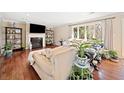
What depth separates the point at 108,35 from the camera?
170cm

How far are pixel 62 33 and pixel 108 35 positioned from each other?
75cm

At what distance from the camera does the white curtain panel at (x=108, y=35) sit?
1676mm

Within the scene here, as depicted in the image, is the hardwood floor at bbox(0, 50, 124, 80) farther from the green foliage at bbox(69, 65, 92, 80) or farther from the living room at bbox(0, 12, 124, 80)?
the green foliage at bbox(69, 65, 92, 80)

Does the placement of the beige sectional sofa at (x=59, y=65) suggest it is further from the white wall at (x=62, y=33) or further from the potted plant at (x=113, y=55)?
the potted plant at (x=113, y=55)

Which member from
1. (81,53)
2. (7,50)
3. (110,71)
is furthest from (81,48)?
(7,50)

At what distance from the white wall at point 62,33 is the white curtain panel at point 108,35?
1.91ft

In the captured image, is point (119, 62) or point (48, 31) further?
point (48, 31)

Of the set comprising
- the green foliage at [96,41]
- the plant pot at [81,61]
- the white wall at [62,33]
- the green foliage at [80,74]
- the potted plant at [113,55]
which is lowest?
the green foliage at [80,74]

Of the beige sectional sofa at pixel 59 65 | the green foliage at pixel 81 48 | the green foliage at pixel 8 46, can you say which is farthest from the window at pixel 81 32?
the green foliage at pixel 8 46

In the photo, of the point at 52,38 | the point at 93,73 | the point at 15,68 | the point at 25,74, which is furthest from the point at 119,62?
the point at 15,68

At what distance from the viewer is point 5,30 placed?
5.73 ft

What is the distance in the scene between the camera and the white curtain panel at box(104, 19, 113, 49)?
1676 mm
